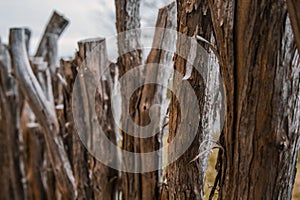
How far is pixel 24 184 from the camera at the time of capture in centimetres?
205

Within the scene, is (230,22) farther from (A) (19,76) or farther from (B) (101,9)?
(A) (19,76)

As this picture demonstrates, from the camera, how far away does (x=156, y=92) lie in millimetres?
1077

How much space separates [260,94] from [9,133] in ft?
5.78

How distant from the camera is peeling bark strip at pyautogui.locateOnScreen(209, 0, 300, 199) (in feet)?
1.68

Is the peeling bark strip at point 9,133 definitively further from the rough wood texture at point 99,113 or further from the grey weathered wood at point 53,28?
the rough wood texture at point 99,113

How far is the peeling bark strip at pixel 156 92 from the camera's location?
3.31 ft

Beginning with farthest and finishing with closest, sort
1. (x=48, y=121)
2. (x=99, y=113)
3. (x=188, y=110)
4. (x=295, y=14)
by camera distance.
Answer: (x=48, y=121) < (x=99, y=113) < (x=188, y=110) < (x=295, y=14)

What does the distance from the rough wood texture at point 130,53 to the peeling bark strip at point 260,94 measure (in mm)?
539

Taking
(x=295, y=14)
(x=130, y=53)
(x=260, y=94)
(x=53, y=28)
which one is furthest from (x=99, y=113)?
(x=295, y=14)

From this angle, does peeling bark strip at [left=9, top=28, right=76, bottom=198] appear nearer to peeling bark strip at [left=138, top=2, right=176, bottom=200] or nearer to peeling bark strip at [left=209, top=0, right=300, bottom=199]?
peeling bark strip at [left=138, top=2, right=176, bottom=200]

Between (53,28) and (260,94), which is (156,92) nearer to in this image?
(260,94)

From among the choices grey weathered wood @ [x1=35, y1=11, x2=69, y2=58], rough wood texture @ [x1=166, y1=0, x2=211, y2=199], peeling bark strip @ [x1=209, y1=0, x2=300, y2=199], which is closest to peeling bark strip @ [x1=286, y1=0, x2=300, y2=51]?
peeling bark strip @ [x1=209, y1=0, x2=300, y2=199]

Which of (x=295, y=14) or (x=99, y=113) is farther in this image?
(x=99, y=113)

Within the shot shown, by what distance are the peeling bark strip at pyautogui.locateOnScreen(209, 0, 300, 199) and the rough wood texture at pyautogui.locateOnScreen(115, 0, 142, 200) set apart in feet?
1.77
